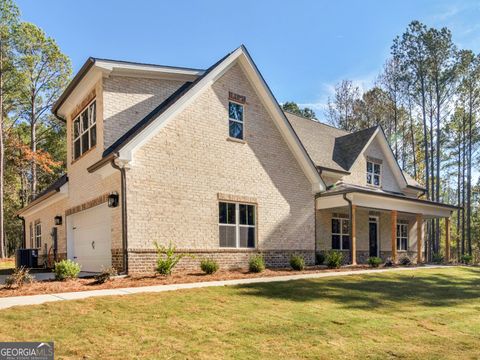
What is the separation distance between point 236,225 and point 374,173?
12.2 m

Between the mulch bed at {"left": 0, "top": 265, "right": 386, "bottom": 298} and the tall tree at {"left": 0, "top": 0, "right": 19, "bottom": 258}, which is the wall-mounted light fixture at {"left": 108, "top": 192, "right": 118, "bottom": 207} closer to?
the mulch bed at {"left": 0, "top": 265, "right": 386, "bottom": 298}

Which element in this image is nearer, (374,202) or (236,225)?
(236,225)

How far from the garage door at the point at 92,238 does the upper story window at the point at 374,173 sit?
15.1 metres

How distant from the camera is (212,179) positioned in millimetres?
14273

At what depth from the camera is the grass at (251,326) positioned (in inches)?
216

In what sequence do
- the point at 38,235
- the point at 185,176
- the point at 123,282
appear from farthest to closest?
the point at 38,235, the point at 185,176, the point at 123,282

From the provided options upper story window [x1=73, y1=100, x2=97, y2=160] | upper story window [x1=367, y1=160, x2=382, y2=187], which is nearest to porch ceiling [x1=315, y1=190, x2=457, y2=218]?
upper story window [x1=367, y1=160, x2=382, y2=187]

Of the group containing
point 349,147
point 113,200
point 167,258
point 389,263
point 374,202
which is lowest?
point 389,263

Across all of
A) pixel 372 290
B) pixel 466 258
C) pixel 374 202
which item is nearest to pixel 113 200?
pixel 372 290

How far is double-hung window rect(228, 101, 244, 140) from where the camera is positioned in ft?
50.1

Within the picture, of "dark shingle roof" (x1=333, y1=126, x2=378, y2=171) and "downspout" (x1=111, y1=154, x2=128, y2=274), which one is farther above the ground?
"dark shingle roof" (x1=333, y1=126, x2=378, y2=171)

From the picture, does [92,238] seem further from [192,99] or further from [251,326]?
[251,326]

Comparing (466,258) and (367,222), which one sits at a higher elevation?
(367,222)

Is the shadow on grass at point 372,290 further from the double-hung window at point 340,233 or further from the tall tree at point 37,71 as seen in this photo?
the tall tree at point 37,71
